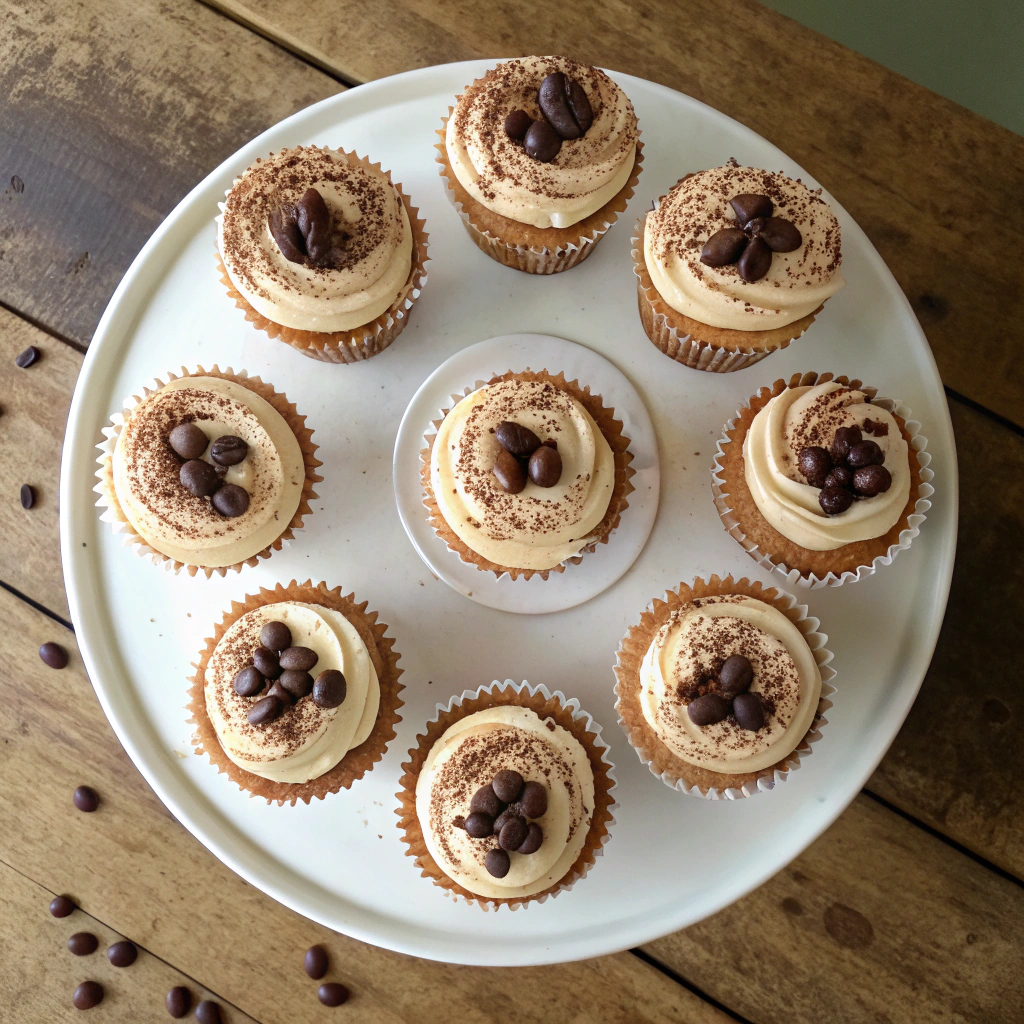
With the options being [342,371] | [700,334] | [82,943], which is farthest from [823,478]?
[82,943]

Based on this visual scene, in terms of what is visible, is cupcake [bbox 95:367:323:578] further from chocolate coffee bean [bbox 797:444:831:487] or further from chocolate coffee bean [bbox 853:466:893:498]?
chocolate coffee bean [bbox 853:466:893:498]

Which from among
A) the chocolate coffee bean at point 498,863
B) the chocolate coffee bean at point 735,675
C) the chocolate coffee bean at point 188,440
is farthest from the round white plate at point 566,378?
the chocolate coffee bean at point 498,863

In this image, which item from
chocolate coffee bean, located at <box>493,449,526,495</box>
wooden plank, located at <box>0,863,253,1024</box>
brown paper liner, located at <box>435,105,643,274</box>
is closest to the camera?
chocolate coffee bean, located at <box>493,449,526,495</box>

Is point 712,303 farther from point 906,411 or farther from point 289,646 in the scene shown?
point 289,646

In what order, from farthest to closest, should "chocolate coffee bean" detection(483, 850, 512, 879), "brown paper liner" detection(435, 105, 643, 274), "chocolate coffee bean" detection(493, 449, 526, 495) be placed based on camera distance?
1. "brown paper liner" detection(435, 105, 643, 274)
2. "chocolate coffee bean" detection(493, 449, 526, 495)
3. "chocolate coffee bean" detection(483, 850, 512, 879)

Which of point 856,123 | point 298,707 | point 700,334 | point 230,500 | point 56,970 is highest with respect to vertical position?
point 856,123

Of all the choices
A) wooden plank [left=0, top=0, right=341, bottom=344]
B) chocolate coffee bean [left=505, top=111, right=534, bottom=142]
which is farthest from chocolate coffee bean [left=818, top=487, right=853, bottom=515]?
wooden plank [left=0, top=0, right=341, bottom=344]

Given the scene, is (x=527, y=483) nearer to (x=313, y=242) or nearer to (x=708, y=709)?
(x=708, y=709)
